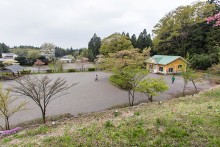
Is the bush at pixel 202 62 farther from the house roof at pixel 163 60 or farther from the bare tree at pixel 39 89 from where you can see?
the bare tree at pixel 39 89

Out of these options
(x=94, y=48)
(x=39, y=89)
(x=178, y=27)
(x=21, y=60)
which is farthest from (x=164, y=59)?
(x=21, y=60)

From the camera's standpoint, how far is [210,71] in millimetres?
25156

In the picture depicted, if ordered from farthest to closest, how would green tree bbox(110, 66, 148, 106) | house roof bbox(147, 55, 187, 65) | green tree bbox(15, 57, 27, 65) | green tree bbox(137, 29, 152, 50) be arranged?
green tree bbox(137, 29, 152, 50), green tree bbox(15, 57, 27, 65), house roof bbox(147, 55, 187, 65), green tree bbox(110, 66, 148, 106)

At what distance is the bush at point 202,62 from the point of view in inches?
1019

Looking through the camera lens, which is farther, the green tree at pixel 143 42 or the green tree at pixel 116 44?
the green tree at pixel 143 42

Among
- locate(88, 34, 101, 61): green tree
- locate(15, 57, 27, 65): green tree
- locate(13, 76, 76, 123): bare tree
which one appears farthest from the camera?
locate(88, 34, 101, 61): green tree

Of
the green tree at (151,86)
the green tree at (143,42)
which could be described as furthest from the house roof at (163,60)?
the green tree at (151,86)

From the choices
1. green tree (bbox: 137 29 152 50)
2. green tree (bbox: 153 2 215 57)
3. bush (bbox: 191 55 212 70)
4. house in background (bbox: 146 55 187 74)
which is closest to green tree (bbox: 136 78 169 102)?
house in background (bbox: 146 55 187 74)

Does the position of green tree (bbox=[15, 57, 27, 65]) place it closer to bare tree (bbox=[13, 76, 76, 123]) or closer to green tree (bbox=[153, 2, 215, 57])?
green tree (bbox=[153, 2, 215, 57])

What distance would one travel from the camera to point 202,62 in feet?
85.9

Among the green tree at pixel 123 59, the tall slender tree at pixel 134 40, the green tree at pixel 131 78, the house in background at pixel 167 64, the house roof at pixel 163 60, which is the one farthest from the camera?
the tall slender tree at pixel 134 40

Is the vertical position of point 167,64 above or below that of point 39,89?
above

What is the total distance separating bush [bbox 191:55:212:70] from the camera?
25875 mm

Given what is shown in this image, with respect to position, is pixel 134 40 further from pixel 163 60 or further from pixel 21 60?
pixel 21 60
